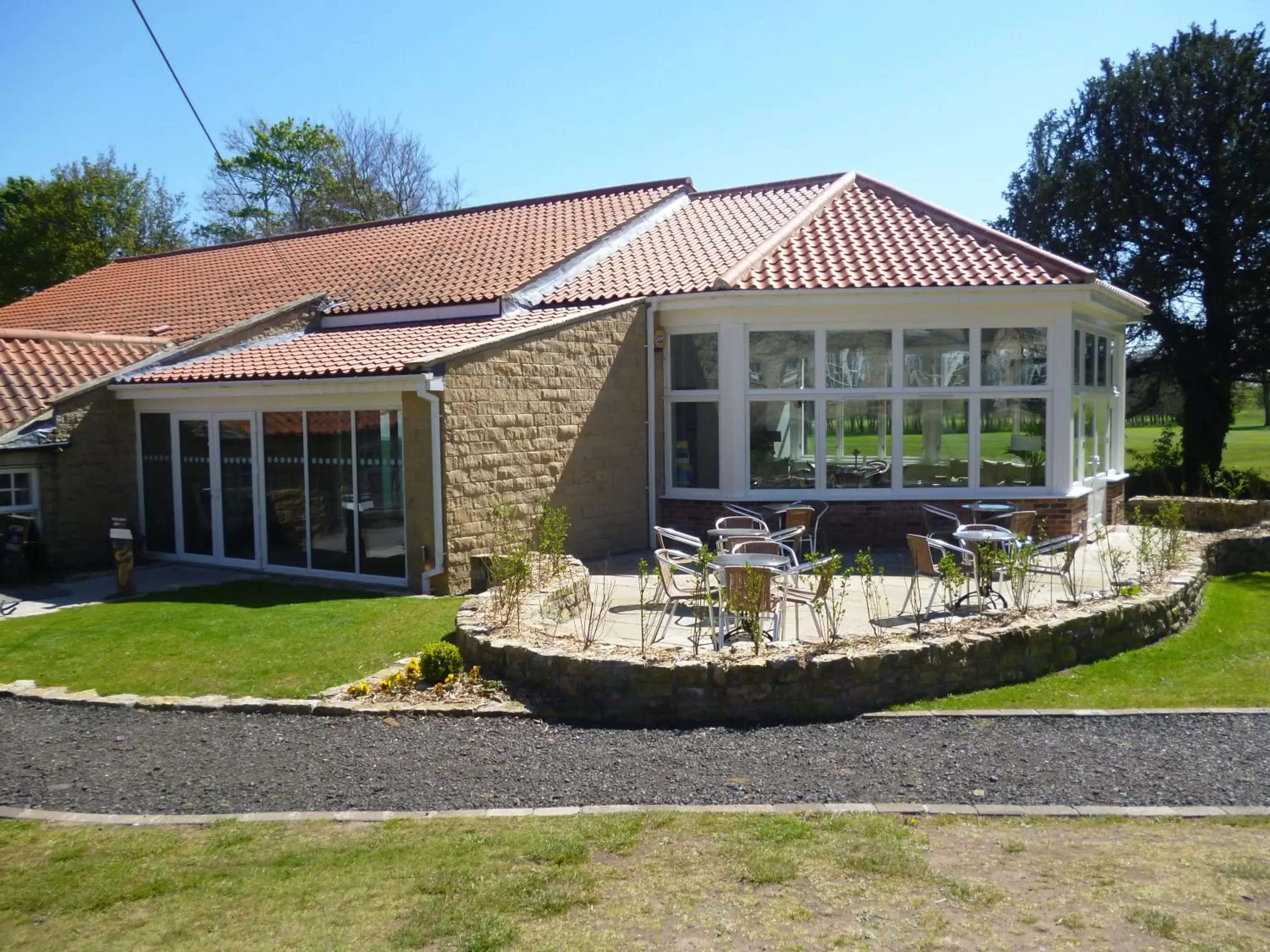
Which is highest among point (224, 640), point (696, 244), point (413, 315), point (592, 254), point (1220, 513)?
point (696, 244)

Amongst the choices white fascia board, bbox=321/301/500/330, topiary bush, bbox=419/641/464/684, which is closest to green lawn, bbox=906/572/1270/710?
topiary bush, bbox=419/641/464/684

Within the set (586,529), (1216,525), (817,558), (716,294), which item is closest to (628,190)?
(716,294)

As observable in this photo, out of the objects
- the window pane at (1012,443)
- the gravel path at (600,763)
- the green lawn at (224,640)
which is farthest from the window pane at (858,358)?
the gravel path at (600,763)

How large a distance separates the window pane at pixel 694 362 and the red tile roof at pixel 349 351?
60.6 inches

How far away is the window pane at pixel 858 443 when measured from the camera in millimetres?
14922

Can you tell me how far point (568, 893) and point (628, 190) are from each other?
1817 cm

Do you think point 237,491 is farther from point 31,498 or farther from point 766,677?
point 766,677

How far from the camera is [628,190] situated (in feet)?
69.6

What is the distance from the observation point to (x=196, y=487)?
14953mm

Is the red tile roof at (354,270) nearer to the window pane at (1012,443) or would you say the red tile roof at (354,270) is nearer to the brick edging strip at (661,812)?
the window pane at (1012,443)

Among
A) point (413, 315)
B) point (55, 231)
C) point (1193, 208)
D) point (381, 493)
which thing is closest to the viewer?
point (381, 493)

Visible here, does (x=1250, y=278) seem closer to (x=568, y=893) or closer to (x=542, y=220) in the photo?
(x=542, y=220)

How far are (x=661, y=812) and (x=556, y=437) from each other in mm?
8351

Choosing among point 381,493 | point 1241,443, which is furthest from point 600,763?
point 1241,443
